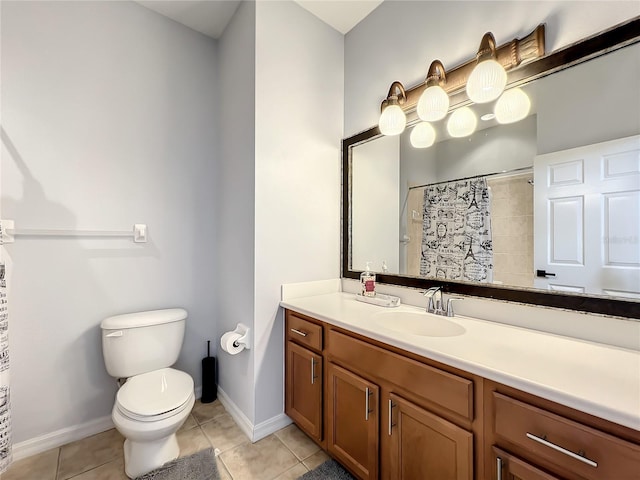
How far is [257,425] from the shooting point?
165 centimetres

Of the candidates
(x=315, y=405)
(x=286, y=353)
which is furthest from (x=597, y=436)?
(x=286, y=353)

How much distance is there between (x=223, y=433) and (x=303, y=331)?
0.83 metres

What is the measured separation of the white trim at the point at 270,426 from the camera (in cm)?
164

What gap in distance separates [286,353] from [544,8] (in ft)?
6.76

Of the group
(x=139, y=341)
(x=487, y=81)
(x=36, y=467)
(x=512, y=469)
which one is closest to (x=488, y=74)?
(x=487, y=81)

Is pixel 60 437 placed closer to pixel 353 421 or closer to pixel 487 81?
pixel 353 421

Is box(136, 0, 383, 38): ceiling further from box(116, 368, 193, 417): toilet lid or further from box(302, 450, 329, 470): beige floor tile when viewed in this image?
box(302, 450, 329, 470): beige floor tile

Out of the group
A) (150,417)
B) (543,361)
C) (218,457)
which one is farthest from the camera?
(218,457)

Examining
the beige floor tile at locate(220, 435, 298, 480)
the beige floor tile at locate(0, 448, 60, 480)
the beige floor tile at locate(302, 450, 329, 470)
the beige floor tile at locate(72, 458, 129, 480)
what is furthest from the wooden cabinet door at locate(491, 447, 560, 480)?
the beige floor tile at locate(0, 448, 60, 480)

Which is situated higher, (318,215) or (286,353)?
(318,215)

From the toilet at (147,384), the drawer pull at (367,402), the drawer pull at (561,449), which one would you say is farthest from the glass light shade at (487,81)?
the toilet at (147,384)

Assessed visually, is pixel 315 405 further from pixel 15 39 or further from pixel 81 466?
pixel 15 39

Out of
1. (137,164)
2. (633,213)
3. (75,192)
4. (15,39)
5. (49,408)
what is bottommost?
(49,408)

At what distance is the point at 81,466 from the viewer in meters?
1.45
